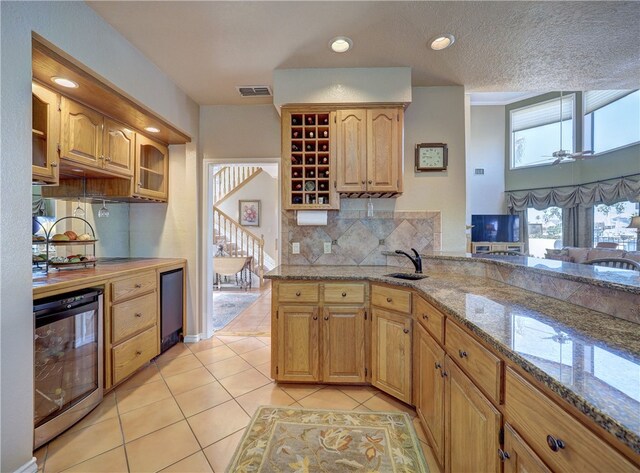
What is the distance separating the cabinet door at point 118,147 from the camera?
2408 mm

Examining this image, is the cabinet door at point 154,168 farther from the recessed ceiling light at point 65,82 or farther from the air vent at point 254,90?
the air vent at point 254,90

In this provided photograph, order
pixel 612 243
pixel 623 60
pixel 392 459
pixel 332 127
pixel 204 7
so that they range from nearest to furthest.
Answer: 1. pixel 392 459
2. pixel 204 7
3. pixel 623 60
4. pixel 332 127
5. pixel 612 243

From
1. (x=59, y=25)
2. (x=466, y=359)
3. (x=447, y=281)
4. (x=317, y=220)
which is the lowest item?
(x=466, y=359)

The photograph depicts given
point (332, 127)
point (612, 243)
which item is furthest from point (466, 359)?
point (612, 243)

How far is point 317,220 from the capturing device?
2615mm

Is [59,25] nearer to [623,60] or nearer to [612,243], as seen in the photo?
[623,60]

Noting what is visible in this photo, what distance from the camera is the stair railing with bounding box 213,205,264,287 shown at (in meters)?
6.68

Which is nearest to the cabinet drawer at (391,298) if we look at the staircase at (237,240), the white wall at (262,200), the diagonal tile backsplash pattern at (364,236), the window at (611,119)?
the diagonal tile backsplash pattern at (364,236)

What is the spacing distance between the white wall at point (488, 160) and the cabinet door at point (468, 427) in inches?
370

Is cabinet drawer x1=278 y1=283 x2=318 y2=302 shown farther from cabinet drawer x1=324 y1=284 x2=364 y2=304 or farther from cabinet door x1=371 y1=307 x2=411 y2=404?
cabinet door x1=371 y1=307 x2=411 y2=404

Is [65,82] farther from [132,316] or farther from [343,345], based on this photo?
[343,345]

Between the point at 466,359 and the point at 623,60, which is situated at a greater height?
the point at 623,60

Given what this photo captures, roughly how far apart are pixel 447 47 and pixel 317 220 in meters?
1.75

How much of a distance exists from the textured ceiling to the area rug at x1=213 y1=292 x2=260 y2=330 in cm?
292
